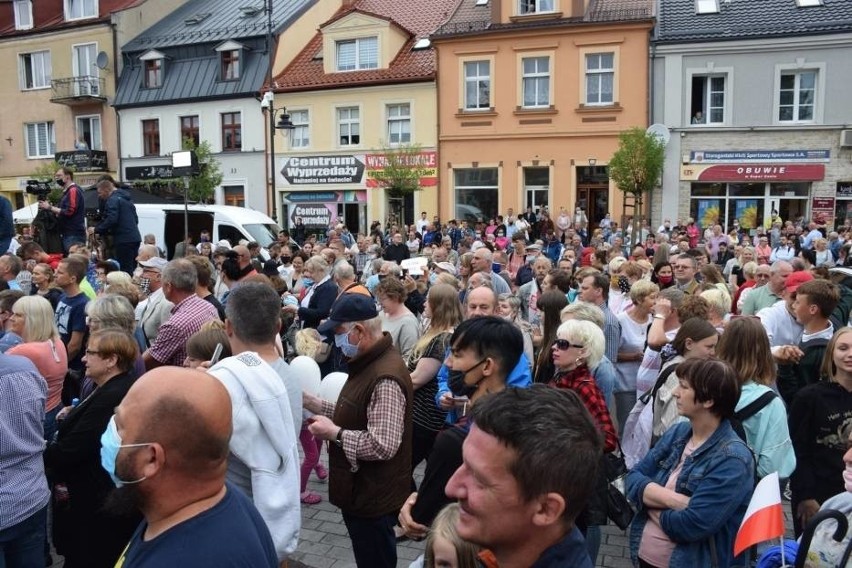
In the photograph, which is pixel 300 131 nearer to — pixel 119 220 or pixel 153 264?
pixel 119 220

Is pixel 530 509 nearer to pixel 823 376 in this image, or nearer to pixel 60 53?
pixel 823 376

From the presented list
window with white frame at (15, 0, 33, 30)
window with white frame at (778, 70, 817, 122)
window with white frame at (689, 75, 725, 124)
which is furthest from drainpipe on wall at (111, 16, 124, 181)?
window with white frame at (778, 70, 817, 122)

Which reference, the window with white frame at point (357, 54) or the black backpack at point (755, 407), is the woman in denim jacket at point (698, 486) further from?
the window with white frame at point (357, 54)

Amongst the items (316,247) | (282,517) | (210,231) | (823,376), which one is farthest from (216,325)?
(210,231)

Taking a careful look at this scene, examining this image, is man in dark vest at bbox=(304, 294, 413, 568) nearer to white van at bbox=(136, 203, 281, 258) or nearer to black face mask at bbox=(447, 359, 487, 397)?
black face mask at bbox=(447, 359, 487, 397)

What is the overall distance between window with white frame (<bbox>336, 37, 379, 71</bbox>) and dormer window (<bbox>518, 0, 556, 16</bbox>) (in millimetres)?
6153

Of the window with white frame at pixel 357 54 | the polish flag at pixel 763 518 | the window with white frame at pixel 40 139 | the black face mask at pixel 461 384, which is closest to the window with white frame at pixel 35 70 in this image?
the window with white frame at pixel 40 139

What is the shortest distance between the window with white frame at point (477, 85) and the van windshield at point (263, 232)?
11302 mm

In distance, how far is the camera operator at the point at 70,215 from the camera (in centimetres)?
1048

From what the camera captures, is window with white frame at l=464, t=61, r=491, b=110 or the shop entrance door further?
the shop entrance door

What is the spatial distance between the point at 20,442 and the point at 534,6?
85.9 ft

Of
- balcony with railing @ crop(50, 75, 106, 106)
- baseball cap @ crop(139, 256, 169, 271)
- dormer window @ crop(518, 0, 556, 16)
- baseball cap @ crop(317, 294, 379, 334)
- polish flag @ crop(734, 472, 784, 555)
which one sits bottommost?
polish flag @ crop(734, 472, 784, 555)

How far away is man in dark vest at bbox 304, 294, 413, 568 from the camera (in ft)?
12.0

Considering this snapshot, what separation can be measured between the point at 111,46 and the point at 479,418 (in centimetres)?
3632
